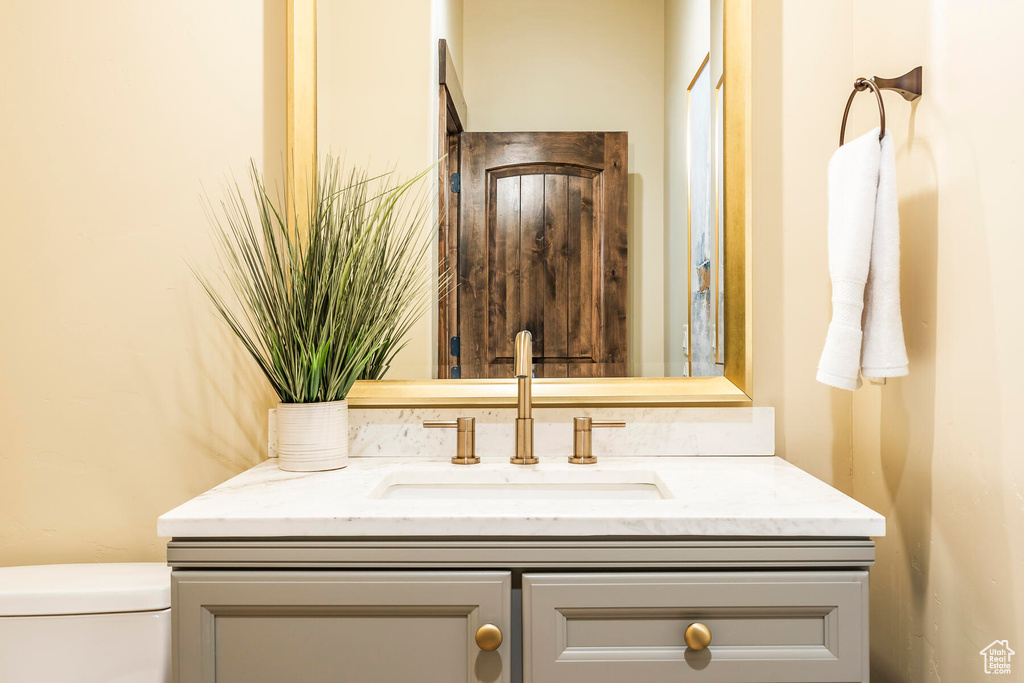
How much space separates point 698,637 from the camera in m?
0.79

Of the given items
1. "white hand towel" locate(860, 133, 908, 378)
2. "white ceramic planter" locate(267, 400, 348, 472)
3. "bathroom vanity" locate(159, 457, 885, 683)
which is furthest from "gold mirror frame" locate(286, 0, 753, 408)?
"bathroom vanity" locate(159, 457, 885, 683)

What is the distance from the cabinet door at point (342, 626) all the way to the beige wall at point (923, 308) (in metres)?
0.69

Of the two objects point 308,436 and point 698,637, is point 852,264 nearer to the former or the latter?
point 698,637

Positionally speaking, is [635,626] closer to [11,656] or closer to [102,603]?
[102,603]

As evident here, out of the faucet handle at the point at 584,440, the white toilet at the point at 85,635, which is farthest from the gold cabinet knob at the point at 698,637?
the white toilet at the point at 85,635

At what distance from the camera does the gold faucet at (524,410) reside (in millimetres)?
1151

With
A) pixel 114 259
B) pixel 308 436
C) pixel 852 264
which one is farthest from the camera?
pixel 114 259

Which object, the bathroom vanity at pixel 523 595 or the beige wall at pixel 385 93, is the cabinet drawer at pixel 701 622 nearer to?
the bathroom vanity at pixel 523 595

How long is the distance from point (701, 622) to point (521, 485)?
400 mm

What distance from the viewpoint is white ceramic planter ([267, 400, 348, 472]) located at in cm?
109

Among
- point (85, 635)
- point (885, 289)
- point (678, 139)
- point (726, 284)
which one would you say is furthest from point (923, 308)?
point (85, 635)

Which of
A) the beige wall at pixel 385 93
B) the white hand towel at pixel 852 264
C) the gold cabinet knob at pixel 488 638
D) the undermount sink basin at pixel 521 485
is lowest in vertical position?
the gold cabinet knob at pixel 488 638

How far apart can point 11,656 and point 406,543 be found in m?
0.71

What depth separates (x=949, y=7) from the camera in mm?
949
